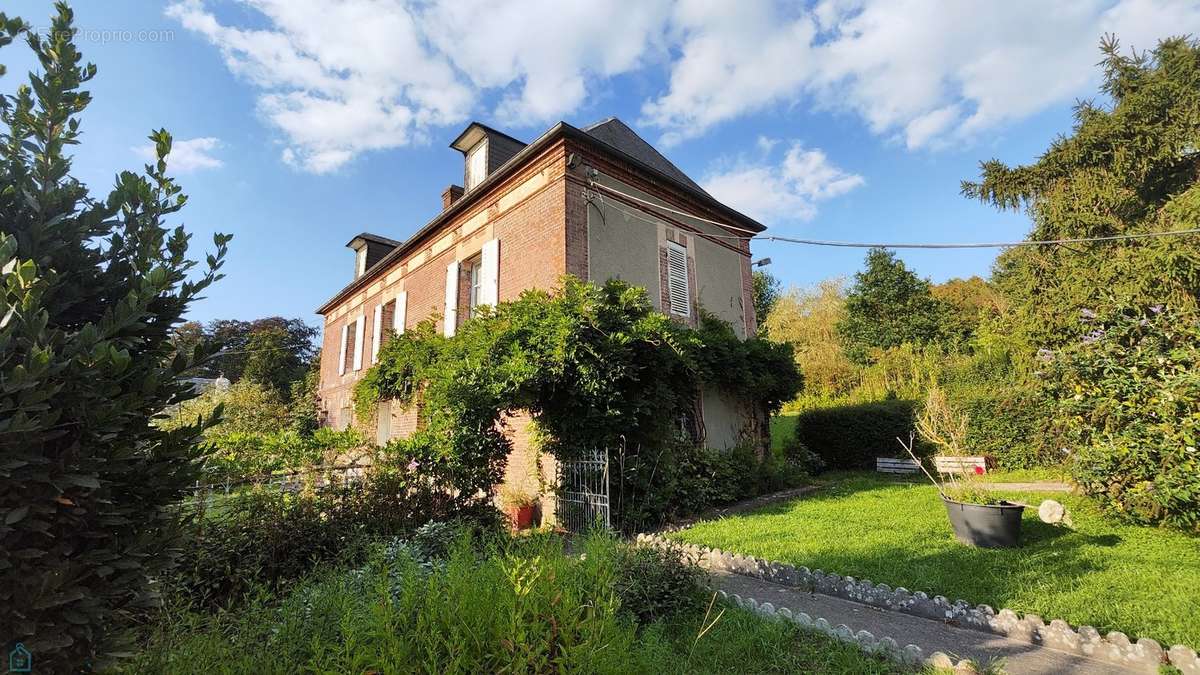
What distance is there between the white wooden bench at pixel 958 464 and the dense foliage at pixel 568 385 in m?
3.78

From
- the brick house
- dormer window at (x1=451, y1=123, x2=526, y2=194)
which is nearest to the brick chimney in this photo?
the brick house

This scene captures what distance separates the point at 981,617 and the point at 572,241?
23.8ft

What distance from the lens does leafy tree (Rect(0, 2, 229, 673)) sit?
4.23 feet

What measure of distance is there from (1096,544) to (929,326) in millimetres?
20768

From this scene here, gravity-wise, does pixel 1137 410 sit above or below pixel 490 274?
below

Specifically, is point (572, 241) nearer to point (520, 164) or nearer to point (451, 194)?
point (520, 164)

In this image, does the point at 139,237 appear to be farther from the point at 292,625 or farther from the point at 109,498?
the point at 292,625

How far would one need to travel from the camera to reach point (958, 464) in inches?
272

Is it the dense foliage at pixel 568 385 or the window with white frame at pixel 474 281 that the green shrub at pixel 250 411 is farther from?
the dense foliage at pixel 568 385

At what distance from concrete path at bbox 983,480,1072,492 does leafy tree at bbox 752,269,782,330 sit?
18.6 m

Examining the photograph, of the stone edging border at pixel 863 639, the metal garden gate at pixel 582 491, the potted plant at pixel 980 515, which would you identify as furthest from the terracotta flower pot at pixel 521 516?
the potted plant at pixel 980 515

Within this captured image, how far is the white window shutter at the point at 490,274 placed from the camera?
1022 centimetres

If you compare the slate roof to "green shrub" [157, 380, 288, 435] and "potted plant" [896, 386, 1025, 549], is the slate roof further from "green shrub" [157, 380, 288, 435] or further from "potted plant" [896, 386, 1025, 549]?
"green shrub" [157, 380, 288, 435]

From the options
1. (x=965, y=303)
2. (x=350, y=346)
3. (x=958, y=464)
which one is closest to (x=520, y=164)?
(x=958, y=464)
